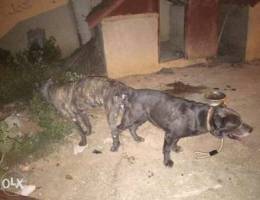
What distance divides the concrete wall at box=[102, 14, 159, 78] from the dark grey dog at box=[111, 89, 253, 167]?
396 cm

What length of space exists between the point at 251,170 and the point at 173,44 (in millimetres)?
7358

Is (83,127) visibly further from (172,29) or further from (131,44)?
(172,29)

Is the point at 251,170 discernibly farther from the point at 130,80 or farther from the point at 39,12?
the point at 39,12

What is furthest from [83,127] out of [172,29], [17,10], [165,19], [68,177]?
[165,19]

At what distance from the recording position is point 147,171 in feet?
19.3

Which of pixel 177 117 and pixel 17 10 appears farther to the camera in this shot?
pixel 17 10

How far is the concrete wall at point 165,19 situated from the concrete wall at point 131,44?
2.82m

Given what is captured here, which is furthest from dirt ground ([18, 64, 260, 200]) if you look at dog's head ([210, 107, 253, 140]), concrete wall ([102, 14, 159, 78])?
concrete wall ([102, 14, 159, 78])

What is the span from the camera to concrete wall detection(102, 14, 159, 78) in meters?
9.55

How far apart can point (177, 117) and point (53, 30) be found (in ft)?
22.3

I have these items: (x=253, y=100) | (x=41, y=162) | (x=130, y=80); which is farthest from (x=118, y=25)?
(x=41, y=162)

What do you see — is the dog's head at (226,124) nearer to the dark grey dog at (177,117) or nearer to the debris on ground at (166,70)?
the dark grey dog at (177,117)

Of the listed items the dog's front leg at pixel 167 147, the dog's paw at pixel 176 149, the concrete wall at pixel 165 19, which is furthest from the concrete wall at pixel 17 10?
→ the dog's front leg at pixel 167 147

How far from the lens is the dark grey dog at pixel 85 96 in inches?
235
